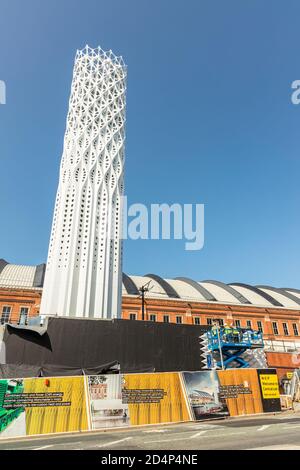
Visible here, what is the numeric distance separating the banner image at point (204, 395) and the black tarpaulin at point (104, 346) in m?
6.88

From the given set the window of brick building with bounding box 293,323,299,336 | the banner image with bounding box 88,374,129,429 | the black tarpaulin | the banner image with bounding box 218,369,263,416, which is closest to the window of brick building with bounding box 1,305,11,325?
the black tarpaulin

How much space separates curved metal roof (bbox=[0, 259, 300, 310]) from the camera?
43.9 meters

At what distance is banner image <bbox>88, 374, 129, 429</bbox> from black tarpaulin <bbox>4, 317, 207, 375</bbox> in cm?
541

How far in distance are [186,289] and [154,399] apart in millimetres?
38198

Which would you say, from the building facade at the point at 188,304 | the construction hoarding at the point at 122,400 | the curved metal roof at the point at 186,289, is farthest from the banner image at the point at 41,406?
the curved metal roof at the point at 186,289

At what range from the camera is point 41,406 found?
13719mm

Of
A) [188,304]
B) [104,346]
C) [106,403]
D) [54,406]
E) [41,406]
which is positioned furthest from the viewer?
[188,304]

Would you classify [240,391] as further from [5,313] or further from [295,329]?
[295,329]

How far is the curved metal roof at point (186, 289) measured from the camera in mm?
43906

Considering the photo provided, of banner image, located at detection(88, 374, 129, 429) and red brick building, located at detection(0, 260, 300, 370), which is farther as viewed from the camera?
red brick building, located at detection(0, 260, 300, 370)

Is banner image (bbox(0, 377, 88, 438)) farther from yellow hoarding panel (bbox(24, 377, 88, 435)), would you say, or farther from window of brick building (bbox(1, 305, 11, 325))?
window of brick building (bbox(1, 305, 11, 325))

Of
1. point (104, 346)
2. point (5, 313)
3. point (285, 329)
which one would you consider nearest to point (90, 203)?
point (104, 346)

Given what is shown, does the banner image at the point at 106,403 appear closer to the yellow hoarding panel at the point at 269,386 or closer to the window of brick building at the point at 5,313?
the yellow hoarding panel at the point at 269,386
